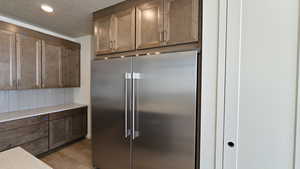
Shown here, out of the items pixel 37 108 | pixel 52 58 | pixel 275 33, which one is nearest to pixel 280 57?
pixel 275 33

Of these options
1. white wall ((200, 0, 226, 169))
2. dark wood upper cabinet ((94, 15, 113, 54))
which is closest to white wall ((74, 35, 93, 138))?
dark wood upper cabinet ((94, 15, 113, 54))

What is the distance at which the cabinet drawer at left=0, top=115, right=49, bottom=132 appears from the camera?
6.61 feet

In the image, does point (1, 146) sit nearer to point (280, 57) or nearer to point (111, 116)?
point (111, 116)

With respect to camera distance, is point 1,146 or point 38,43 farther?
point 38,43

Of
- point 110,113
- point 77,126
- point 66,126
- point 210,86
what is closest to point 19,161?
point 110,113

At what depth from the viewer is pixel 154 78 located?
1.46 m

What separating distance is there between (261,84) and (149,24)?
1.24 metres

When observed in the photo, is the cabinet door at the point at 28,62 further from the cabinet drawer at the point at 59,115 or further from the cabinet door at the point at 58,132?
the cabinet door at the point at 58,132

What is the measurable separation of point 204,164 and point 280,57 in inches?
39.6

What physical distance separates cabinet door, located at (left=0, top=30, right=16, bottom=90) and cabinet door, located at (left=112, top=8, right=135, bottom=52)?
68.2 inches

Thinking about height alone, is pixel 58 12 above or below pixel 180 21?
above

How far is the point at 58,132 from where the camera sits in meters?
2.67

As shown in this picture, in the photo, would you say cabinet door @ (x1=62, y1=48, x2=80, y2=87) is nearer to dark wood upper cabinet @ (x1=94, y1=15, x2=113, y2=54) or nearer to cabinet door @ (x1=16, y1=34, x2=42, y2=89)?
cabinet door @ (x1=16, y1=34, x2=42, y2=89)

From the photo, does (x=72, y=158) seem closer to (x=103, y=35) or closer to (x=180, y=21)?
(x=103, y=35)
